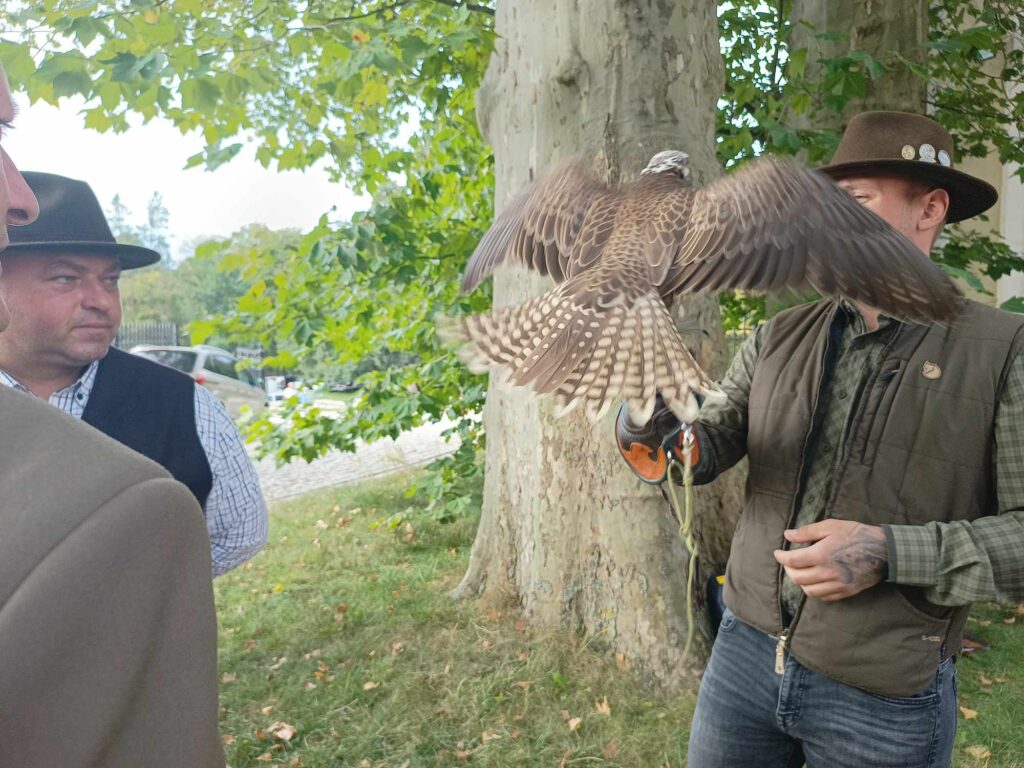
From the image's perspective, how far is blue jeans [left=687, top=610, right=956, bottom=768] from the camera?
159 centimetres

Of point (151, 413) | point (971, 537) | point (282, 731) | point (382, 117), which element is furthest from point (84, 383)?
point (382, 117)

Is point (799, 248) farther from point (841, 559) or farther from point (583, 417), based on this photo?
point (583, 417)

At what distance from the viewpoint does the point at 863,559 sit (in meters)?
1.50

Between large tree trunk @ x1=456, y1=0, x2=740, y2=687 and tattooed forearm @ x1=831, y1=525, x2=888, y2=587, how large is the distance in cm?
139

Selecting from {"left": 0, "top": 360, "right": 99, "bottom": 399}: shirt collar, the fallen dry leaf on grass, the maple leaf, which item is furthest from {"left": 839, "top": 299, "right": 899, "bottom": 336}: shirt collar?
the fallen dry leaf on grass

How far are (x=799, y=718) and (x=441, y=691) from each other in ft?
8.01

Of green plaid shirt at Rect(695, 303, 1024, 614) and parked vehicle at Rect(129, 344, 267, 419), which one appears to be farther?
parked vehicle at Rect(129, 344, 267, 419)

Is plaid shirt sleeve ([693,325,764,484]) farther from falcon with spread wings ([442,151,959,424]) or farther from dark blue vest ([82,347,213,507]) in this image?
dark blue vest ([82,347,213,507])

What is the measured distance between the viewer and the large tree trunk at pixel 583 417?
283 centimetres

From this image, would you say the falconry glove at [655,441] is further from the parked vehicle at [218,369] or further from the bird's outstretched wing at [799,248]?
the parked vehicle at [218,369]

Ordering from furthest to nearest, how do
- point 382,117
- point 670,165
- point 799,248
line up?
1. point 382,117
2. point 670,165
3. point 799,248

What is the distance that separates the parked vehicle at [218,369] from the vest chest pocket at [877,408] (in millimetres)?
14369

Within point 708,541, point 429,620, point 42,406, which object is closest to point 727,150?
point 708,541

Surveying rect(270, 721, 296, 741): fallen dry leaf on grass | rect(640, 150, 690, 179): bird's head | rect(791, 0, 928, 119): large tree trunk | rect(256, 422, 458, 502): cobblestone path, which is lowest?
rect(256, 422, 458, 502): cobblestone path
